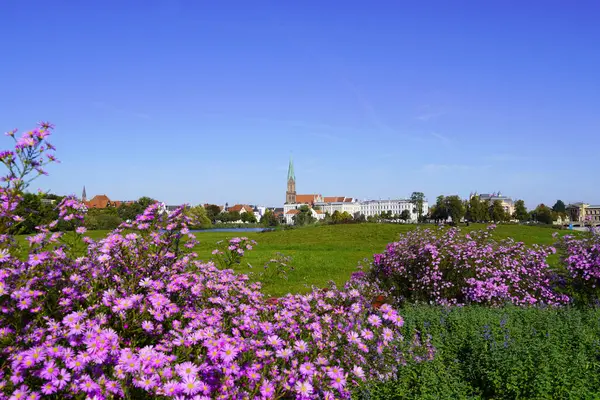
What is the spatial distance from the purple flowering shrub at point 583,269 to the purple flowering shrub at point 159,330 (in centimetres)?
572

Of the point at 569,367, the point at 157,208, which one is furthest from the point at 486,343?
the point at 157,208

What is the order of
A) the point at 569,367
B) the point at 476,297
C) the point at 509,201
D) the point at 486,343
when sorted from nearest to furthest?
the point at 569,367, the point at 486,343, the point at 476,297, the point at 509,201

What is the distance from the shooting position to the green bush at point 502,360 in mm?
3793

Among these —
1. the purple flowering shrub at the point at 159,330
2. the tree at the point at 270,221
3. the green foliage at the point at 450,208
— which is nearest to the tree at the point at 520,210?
the green foliage at the point at 450,208

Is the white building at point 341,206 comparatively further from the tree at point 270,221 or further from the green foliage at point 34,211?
the green foliage at point 34,211

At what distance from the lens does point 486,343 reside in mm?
4969

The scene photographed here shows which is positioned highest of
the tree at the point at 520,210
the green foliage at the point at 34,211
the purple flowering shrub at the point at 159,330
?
the tree at the point at 520,210

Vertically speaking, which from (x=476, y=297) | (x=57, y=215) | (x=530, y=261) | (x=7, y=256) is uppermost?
(x=57, y=215)

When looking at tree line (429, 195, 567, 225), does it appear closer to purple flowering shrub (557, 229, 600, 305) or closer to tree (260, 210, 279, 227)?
tree (260, 210, 279, 227)

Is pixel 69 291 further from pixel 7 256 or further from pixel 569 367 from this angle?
pixel 569 367

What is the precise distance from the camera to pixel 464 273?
27.6 ft

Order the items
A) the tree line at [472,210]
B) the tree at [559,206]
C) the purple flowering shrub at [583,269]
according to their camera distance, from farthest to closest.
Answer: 1. the tree at [559,206]
2. the tree line at [472,210]
3. the purple flowering shrub at [583,269]

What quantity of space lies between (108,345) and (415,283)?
689 centimetres

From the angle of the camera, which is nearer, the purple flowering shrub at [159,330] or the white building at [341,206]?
the purple flowering shrub at [159,330]
